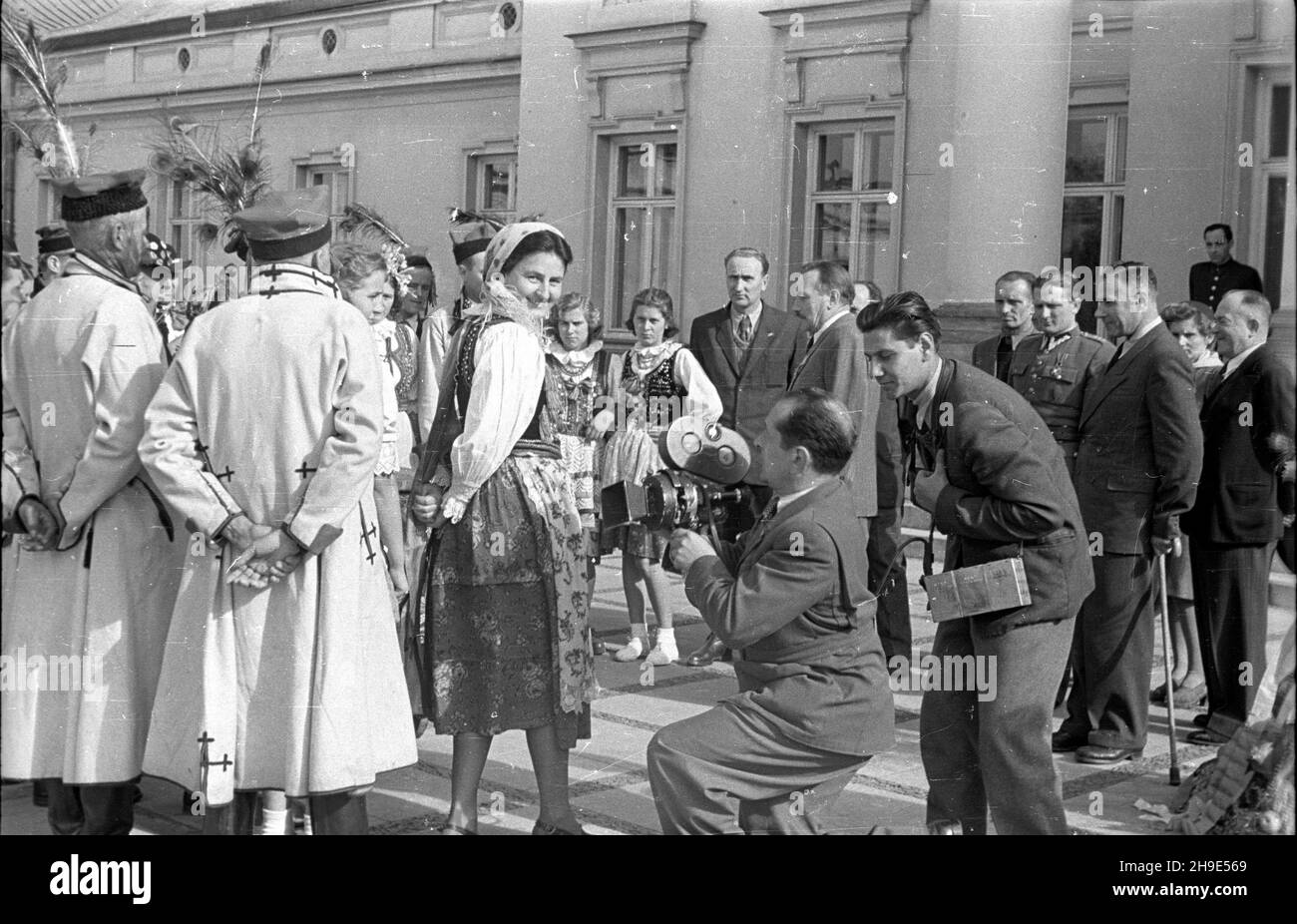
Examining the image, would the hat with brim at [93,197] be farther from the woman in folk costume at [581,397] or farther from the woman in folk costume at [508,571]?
the woman in folk costume at [581,397]

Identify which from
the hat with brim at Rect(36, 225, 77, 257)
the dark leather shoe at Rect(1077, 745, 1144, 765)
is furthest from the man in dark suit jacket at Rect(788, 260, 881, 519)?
the hat with brim at Rect(36, 225, 77, 257)

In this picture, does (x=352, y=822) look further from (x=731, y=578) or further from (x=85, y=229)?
(x=85, y=229)

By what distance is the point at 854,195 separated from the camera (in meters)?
5.04

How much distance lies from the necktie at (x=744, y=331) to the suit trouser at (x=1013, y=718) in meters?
1.31

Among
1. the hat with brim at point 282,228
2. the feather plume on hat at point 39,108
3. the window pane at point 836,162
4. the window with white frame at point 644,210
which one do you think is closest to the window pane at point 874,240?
the window pane at point 836,162

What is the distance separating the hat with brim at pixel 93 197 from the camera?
4449mm

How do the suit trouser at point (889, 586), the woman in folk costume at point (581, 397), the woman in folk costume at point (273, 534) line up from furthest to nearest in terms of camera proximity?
the suit trouser at point (889, 586)
the woman in folk costume at point (581, 397)
the woman in folk costume at point (273, 534)

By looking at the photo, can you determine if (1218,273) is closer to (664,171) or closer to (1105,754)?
(1105,754)

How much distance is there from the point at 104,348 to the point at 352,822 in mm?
1516

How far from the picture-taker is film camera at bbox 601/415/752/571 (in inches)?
163

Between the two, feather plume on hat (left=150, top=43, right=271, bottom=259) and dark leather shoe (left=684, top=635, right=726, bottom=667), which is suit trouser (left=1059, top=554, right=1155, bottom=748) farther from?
Answer: feather plume on hat (left=150, top=43, right=271, bottom=259)

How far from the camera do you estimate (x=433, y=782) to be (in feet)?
17.0
